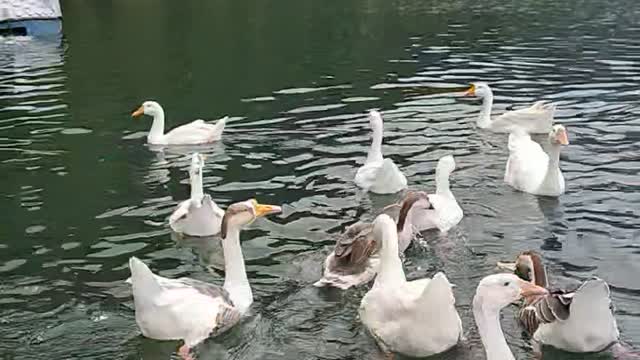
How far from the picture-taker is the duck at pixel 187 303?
7.07 metres

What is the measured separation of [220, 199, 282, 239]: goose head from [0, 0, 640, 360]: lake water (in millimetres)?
773

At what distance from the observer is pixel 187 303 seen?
24.3ft

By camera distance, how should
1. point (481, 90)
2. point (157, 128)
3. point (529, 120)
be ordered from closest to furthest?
point (529, 120) < point (157, 128) < point (481, 90)

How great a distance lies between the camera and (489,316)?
20.9ft

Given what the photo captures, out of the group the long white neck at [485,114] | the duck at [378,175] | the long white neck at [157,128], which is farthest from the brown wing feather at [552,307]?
the long white neck at [157,128]

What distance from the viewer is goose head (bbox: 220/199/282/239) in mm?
8156

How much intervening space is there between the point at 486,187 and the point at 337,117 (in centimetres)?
527

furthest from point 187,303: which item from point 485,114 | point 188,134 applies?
point 485,114

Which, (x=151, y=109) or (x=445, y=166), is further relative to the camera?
(x=151, y=109)

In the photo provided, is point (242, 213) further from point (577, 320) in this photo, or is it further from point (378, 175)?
point (378, 175)

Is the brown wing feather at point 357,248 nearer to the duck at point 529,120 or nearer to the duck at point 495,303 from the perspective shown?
the duck at point 495,303

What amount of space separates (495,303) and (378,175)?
523 cm

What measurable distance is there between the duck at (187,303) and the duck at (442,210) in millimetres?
2441

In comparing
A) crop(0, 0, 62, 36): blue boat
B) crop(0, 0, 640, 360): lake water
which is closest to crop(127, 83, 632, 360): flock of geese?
crop(0, 0, 640, 360): lake water
